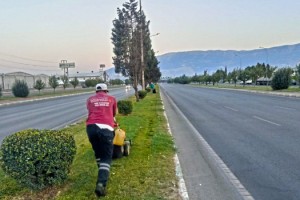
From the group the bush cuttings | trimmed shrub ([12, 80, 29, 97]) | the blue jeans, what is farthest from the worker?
trimmed shrub ([12, 80, 29, 97])

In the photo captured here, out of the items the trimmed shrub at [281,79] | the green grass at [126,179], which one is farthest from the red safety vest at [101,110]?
the trimmed shrub at [281,79]

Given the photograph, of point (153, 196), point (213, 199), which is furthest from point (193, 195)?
point (153, 196)

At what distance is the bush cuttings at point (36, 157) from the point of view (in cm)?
468

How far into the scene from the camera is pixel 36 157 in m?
4.69

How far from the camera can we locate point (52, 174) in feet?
16.4

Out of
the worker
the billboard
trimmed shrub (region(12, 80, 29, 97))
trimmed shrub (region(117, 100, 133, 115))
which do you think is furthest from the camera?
the billboard

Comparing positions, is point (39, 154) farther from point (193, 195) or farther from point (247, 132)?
point (247, 132)

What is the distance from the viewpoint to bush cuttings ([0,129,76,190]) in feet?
15.4

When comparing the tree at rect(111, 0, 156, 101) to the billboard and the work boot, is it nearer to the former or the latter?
the work boot

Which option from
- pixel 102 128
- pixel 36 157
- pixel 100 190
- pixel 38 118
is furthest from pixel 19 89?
pixel 100 190

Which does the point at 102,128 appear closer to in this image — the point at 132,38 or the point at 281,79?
the point at 132,38

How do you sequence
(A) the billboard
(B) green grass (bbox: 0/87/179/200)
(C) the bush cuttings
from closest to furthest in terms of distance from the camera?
(C) the bush cuttings < (B) green grass (bbox: 0/87/179/200) < (A) the billboard

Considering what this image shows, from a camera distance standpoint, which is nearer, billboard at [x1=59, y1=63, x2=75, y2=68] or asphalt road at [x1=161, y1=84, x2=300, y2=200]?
asphalt road at [x1=161, y1=84, x2=300, y2=200]

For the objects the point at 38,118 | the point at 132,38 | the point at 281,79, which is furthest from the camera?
the point at 281,79
